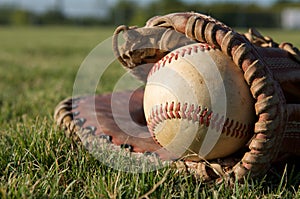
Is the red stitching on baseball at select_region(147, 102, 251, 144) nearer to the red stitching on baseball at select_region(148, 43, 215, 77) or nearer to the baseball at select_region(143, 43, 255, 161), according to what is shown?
the baseball at select_region(143, 43, 255, 161)

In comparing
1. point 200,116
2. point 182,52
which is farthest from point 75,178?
point 182,52

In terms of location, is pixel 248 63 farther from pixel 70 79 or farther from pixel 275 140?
pixel 70 79

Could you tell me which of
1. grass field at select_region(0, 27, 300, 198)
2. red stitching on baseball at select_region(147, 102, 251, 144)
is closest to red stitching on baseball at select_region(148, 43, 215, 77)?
red stitching on baseball at select_region(147, 102, 251, 144)

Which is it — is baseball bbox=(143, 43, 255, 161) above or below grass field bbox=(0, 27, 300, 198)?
above

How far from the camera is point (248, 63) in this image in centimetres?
195

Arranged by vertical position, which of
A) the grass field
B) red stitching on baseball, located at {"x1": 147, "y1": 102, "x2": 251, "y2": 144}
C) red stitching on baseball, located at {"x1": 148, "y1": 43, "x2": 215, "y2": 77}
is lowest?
the grass field

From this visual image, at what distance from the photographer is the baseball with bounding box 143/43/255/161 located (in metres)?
1.98

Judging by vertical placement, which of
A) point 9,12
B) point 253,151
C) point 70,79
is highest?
point 253,151

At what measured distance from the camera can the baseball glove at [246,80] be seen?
76.0 inches

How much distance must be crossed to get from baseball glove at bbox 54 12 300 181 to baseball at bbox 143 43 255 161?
0.05 metres

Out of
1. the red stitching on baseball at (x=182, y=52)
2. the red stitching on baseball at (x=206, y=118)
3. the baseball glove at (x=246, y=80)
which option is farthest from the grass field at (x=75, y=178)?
the red stitching on baseball at (x=182, y=52)

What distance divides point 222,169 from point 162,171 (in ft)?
0.84

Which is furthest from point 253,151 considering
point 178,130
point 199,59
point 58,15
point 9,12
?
point 9,12

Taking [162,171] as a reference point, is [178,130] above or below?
above
